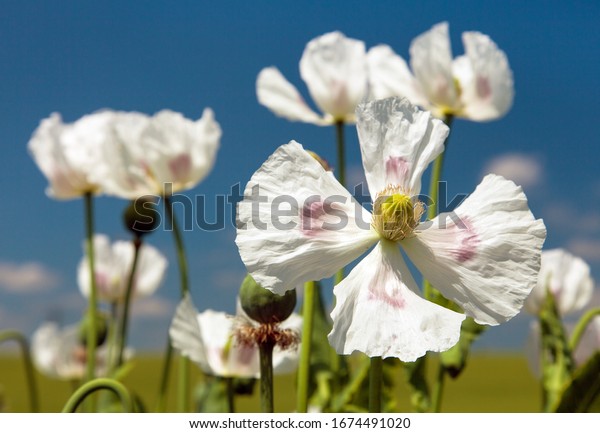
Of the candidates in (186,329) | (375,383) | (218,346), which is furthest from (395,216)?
(218,346)

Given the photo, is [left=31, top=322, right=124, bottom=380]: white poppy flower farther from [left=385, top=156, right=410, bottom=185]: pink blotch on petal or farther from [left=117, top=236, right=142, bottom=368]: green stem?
[left=385, top=156, right=410, bottom=185]: pink blotch on petal

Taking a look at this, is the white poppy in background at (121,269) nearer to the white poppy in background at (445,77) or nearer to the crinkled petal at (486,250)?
the white poppy in background at (445,77)

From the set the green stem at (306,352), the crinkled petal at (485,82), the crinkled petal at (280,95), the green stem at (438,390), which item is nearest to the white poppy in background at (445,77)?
the crinkled petal at (485,82)

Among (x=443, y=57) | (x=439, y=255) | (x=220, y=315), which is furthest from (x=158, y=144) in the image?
(x=439, y=255)
